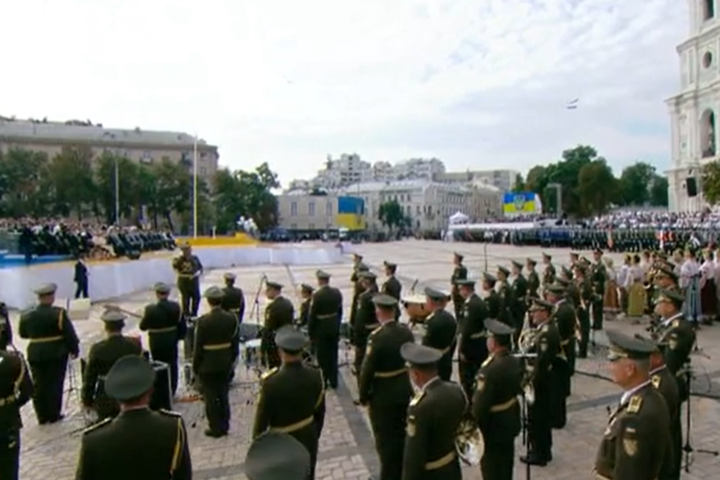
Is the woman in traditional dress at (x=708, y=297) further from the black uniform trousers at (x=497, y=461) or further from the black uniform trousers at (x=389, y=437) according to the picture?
the black uniform trousers at (x=389, y=437)

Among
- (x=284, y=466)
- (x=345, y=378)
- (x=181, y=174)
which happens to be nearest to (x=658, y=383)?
(x=284, y=466)

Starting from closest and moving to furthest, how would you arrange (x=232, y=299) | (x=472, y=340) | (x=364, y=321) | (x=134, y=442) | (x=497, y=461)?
(x=134, y=442), (x=497, y=461), (x=472, y=340), (x=364, y=321), (x=232, y=299)

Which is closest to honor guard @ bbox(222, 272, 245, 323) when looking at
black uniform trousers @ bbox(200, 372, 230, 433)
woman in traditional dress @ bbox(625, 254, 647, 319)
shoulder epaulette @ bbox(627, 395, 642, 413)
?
black uniform trousers @ bbox(200, 372, 230, 433)

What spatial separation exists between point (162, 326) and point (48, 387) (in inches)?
67.7

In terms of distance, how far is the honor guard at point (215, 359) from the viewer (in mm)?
7195

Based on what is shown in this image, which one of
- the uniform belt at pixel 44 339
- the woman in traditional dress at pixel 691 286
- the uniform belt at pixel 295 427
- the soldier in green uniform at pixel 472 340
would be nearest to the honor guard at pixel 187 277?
the uniform belt at pixel 44 339

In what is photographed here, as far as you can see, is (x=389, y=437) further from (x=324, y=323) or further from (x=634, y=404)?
A: (x=324, y=323)

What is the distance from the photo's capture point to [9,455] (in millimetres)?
5336

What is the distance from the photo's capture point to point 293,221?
11412 cm

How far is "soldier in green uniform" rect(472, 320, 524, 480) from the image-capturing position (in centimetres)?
504

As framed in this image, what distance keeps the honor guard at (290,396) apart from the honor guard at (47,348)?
15.3 ft

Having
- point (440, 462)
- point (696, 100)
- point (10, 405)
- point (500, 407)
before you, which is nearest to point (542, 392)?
point (500, 407)

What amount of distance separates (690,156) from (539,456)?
75576 mm

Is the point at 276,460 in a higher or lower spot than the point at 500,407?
higher
